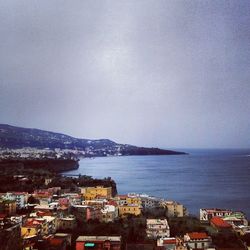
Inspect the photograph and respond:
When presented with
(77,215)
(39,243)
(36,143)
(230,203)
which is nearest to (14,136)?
(36,143)

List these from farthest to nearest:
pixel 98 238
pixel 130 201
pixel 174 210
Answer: pixel 130 201
pixel 174 210
pixel 98 238

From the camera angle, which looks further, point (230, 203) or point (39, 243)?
point (230, 203)

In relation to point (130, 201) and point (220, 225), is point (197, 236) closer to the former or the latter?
point (220, 225)

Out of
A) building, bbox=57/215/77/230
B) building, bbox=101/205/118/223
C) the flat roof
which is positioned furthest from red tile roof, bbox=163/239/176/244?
building, bbox=101/205/118/223

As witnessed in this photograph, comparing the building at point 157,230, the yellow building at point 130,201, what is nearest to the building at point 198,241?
the building at point 157,230

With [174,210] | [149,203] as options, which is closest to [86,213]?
[174,210]

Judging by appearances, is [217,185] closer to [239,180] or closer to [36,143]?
[239,180]
